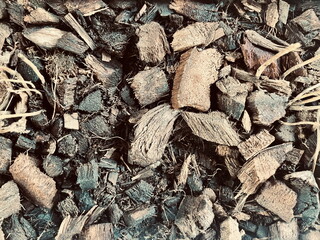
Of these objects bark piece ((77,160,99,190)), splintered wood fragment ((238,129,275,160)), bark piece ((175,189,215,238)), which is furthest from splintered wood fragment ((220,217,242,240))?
bark piece ((77,160,99,190))

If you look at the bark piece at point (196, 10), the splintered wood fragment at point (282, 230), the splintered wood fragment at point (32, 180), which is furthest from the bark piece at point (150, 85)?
the splintered wood fragment at point (282, 230)

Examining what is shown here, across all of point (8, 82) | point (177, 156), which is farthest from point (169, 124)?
point (8, 82)

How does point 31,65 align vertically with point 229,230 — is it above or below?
above

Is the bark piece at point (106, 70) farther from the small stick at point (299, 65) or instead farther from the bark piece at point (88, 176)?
the small stick at point (299, 65)

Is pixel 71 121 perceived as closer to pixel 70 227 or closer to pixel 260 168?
pixel 70 227

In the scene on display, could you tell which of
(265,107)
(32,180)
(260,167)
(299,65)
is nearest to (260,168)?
(260,167)

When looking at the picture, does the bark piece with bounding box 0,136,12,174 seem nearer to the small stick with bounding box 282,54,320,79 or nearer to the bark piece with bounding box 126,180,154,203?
the bark piece with bounding box 126,180,154,203
